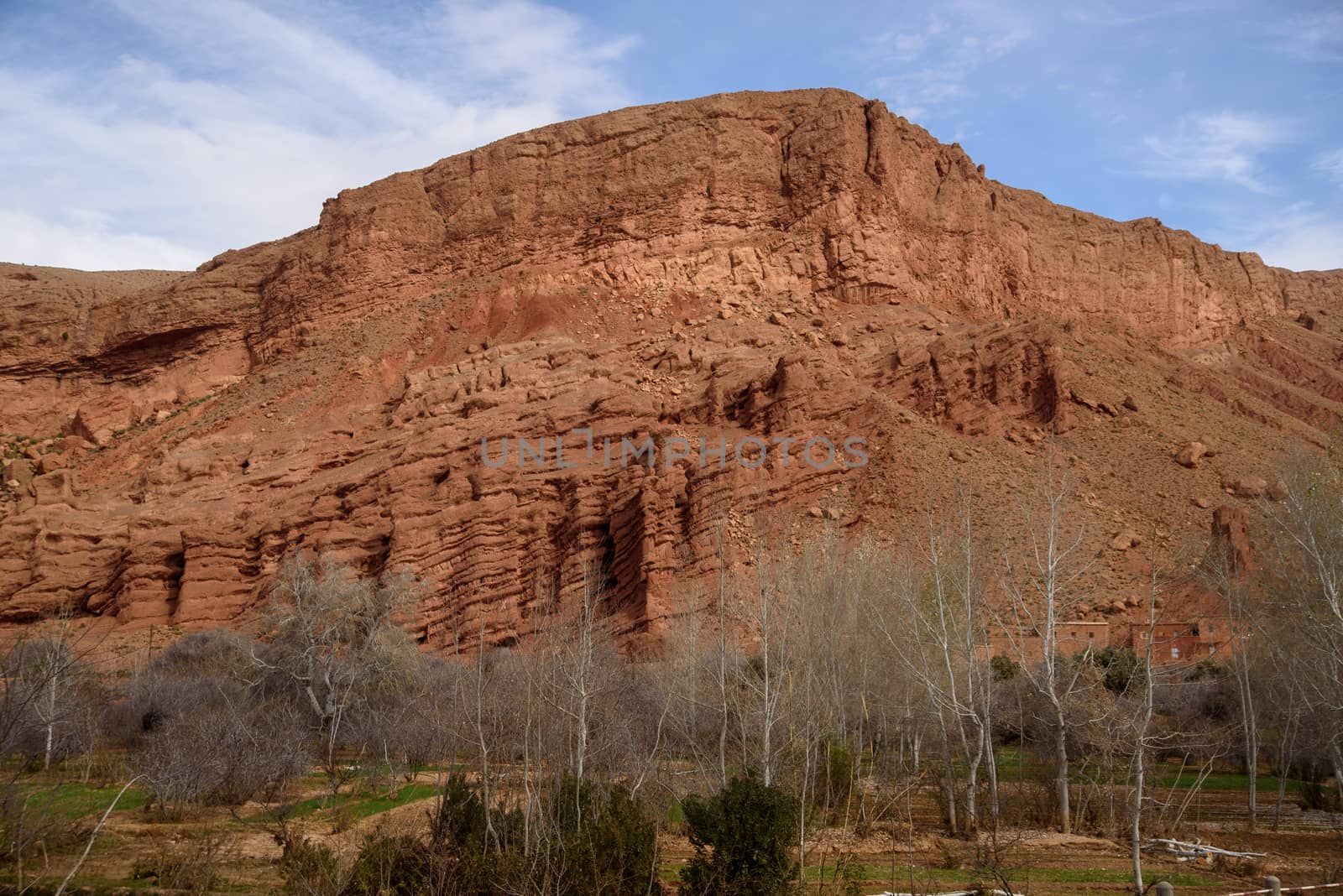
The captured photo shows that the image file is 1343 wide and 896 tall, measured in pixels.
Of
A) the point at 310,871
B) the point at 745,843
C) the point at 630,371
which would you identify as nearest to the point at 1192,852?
the point at 745,843

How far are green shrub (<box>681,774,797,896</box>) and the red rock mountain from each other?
1730cm

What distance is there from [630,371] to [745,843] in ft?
120

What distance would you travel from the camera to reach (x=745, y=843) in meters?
12.2

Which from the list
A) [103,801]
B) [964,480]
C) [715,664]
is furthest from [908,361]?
[103,801]

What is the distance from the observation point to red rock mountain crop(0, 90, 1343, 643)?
39.7 metres

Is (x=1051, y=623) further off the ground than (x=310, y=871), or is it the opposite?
(x=1051, y=623)

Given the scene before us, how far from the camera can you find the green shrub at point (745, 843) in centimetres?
1210

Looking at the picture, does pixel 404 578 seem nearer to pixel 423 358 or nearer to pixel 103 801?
pixel 103 801

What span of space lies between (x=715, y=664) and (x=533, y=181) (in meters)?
43.6

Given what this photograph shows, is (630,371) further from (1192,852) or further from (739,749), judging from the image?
(1192,852)

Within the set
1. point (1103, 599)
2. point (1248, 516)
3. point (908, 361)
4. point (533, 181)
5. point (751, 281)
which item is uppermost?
point (533, 181)

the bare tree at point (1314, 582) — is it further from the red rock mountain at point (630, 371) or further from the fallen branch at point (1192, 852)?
the red rock mountain at point (630, 371)

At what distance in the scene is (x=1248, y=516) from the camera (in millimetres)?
34625

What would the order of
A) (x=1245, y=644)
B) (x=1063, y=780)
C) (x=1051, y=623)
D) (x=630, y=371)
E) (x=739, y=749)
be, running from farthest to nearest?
(x=630, y=371)
(x=1245, y=644)
(x=739, y=749)
(x=1063, y=780)
(x=1051, y=623)
